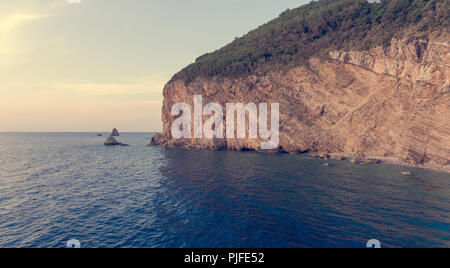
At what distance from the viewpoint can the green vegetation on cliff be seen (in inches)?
1993

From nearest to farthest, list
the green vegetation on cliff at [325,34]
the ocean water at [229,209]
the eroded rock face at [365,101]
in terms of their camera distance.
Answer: the ocean water at [229,209], the eroded rock face at [365,101], the green vegetation on cliff at [325,34]

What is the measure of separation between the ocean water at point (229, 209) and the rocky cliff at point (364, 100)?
1087cm

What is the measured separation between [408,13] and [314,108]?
32977 mm

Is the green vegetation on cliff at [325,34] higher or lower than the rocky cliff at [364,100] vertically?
higher

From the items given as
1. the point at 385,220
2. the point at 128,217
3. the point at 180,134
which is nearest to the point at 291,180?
the point at 385,220

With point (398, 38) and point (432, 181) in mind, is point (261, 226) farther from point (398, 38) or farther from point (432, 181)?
point (398, 38)

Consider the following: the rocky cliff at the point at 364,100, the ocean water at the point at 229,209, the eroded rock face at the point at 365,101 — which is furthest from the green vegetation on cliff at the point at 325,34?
the ocean water at the point at 229,209

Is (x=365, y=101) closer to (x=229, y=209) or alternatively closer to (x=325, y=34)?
(x=325, y=34)

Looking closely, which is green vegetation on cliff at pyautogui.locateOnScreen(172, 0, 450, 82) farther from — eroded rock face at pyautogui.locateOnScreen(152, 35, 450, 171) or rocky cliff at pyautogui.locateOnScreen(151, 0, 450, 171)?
eroded rock face at pyautogui.locateOnScreen(152, 35, 450, 171)

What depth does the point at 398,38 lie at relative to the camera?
165ft

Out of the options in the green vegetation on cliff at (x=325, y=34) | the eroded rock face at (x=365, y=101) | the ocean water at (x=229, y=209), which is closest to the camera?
the ocean water at (x=229, y=209)

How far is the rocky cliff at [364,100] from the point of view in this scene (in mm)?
42594

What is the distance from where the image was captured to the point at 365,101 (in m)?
55.3

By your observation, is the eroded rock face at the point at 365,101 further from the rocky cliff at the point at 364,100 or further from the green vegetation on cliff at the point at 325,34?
the green vegetation on cliff at the point at 325,34
